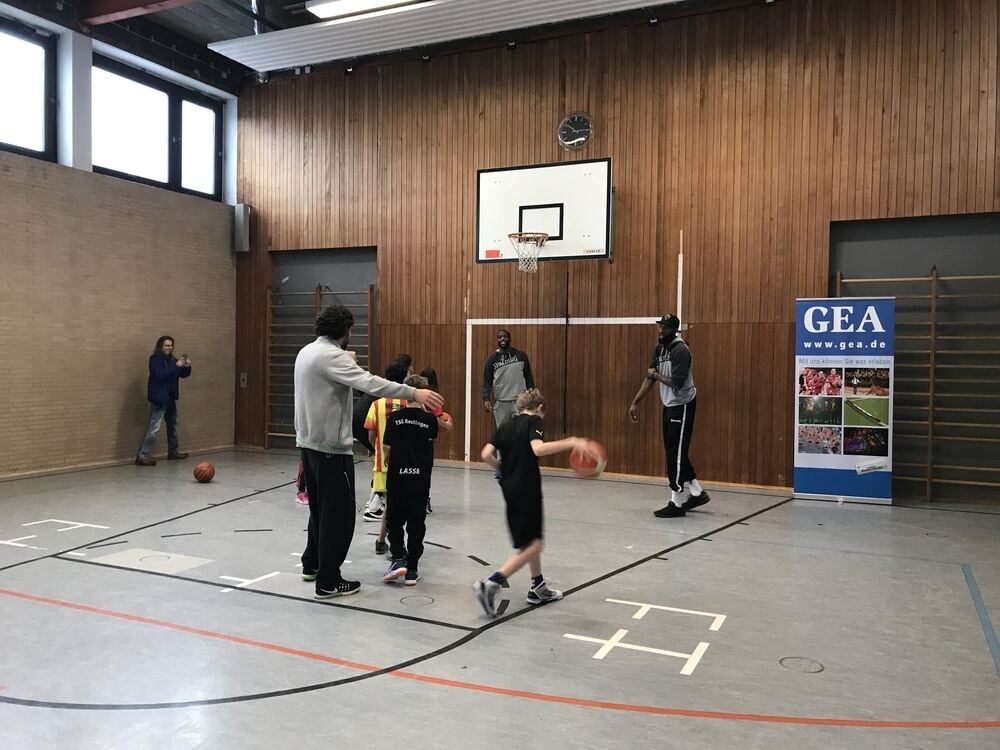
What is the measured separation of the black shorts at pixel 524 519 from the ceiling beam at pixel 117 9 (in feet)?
25.9

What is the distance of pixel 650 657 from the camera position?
12.8 feet

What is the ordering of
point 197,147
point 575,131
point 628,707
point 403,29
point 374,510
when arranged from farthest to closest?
point 197,147, point 575,131, point 403,29, point 374,510, point 628,707

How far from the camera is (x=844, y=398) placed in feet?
27.5

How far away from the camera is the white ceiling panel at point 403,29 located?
30.0ft

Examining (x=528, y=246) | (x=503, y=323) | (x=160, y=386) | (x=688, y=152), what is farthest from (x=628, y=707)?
(x=160, y=386)

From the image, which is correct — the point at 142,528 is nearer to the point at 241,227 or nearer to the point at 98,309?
the point at 98,309

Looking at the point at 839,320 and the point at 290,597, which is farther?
the point at 839,320

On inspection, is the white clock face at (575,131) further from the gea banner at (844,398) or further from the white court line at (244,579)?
the white court line at (244,579)

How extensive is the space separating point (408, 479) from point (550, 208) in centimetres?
577

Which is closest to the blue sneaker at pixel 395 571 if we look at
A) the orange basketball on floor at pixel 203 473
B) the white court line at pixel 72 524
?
the white court line at pixel 72 524

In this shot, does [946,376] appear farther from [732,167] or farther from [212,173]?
[212,173]

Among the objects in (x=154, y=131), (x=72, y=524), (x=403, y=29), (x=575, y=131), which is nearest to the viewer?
(x=72, y=524)

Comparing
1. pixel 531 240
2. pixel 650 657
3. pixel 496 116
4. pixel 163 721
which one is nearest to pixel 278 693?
pixel 163 721

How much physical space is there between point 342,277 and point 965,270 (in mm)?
8415
